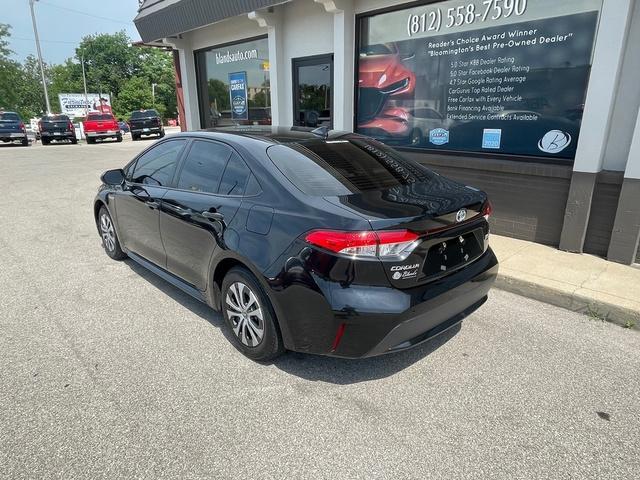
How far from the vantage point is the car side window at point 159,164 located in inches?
151

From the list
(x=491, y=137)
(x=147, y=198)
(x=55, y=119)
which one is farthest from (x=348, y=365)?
(x=55, y=119)

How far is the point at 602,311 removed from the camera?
12.1ft

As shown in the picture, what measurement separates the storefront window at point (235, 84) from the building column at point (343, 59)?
8.36 ft

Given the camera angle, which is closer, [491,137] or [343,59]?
[491,137]

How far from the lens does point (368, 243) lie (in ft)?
7.83

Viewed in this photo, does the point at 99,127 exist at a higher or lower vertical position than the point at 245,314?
higher

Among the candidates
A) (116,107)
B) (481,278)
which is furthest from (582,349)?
(116,107)

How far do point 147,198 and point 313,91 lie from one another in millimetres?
5297

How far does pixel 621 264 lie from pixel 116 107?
69.9 m

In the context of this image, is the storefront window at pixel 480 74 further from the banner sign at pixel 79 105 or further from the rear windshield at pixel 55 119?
the banner sign at pixel 79 105

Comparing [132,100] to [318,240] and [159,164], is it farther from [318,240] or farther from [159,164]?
[318,240]

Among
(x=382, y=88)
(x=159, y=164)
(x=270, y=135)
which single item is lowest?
(x=159, y=164)

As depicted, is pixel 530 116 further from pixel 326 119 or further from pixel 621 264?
pixel 326 119

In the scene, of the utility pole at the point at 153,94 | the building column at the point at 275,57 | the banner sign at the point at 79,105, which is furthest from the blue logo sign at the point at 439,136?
the utility pole at the point at 153,94
